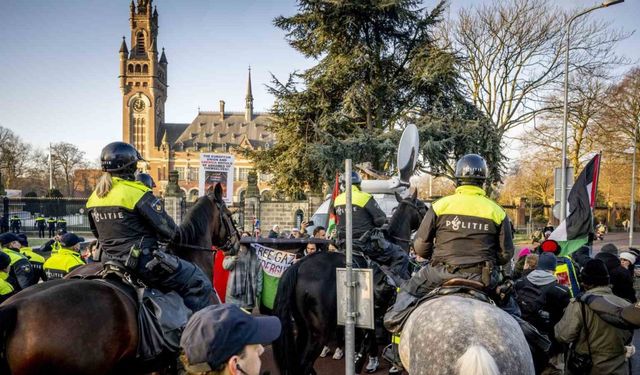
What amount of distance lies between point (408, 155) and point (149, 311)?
5.79 metres

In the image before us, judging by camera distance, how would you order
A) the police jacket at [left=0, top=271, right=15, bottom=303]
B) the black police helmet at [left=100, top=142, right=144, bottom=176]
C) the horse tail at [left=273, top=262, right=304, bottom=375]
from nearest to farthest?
→ 1. the black police helmet at [left=100, top=142, right=144, bottom=176]
2. the horse tail at [left=273, top=262, right=304, bottom=375]
3. the police jacket at [left=0, top=271, right=15, bottom=303]

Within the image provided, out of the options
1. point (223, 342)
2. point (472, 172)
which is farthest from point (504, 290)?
point (223, 342)

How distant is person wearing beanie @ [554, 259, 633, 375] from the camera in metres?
4.58

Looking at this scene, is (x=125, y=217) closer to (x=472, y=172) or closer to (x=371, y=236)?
(x=472, y=172)

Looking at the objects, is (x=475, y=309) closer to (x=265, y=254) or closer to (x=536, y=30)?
(x=265, y=254)

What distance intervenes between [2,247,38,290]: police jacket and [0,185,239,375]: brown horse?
157 inches

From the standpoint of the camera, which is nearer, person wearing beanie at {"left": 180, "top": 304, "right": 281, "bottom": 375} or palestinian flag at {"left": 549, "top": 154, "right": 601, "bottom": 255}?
person wearing beanie at {"left": 180, "top": 304, "right": 281, "bottom": 375}

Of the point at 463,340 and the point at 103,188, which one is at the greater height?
the point at 103,188

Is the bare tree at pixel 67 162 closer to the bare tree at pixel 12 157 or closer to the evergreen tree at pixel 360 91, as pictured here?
the bare tree at pixel 12 157

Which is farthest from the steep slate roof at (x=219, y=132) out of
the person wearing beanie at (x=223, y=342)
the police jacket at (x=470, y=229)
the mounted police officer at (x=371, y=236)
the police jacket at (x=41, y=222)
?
the person wearing beanie at (x=223, y=342)

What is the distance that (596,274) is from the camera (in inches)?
187

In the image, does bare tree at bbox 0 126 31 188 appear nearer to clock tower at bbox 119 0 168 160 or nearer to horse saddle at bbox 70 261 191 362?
clock tower at bbox 119 0 168 160

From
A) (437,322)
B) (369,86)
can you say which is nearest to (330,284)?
(437,322)

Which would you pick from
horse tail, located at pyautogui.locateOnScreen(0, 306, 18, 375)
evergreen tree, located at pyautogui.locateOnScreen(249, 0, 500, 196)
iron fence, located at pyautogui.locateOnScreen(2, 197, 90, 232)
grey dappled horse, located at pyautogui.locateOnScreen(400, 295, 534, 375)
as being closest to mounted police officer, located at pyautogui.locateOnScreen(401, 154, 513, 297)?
grey dappled horse, located at pyautogui.locateOnScreen(400, 295, 534, 375)
